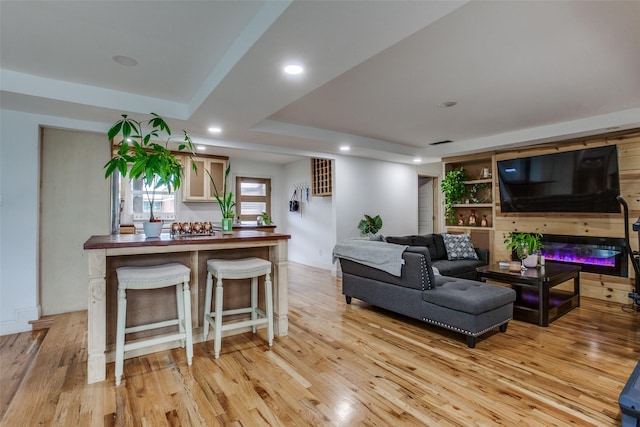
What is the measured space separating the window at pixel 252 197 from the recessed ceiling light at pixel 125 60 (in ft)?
15.5

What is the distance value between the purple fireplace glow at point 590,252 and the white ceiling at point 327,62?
1503mm

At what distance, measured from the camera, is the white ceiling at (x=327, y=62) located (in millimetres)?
1970

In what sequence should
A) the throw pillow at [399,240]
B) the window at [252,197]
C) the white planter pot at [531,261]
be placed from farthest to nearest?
the window at [252,197], the throw pillow at [399,240], the white planter pot at [531,261]

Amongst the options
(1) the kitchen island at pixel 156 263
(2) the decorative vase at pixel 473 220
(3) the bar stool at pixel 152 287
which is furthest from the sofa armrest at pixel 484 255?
(3) the bar stool at pixel 152 287

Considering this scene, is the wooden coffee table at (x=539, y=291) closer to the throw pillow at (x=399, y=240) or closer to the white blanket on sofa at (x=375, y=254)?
the throw pillow at (x=399, y=240)

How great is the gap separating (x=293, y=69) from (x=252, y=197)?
219 inches

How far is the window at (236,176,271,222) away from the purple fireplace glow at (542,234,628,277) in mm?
5669

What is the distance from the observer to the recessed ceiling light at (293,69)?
2383mm

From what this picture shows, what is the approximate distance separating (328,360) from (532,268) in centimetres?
280

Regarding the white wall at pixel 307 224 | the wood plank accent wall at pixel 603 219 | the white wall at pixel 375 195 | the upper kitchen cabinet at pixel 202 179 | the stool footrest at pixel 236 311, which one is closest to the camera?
the stool footrest at pixel 236 311

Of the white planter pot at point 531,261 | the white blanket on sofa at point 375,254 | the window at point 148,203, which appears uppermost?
the window at point 148,203

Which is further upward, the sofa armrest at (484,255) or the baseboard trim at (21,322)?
the sofa armrest at (484,255)

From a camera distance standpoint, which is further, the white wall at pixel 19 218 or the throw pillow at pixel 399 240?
the throw pillow at pixel 399 240

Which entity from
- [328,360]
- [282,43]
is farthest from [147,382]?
[282,43]
